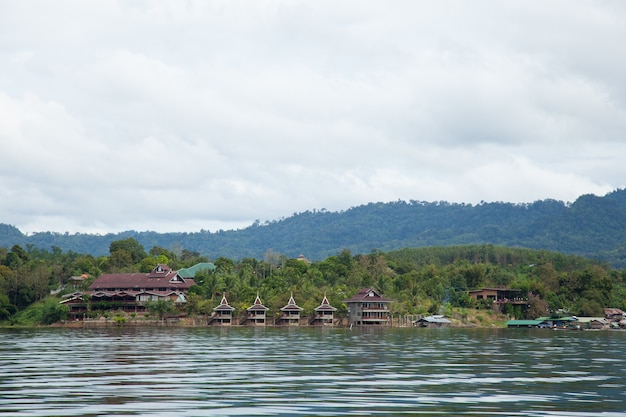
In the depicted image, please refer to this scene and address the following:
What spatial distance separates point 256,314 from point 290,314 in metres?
4.89

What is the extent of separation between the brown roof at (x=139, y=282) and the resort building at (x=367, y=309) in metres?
28.4

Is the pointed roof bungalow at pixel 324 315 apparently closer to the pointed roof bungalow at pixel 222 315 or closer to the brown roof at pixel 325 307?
the brown roof at pixel 325 307

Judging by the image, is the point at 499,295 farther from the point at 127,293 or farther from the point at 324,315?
the point at 127,293

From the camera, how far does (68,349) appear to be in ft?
162

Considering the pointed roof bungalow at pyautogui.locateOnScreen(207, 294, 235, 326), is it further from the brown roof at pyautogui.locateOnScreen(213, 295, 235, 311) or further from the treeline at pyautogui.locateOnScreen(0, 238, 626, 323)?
the treeline at pyautogui.locateOnScreen(0, 238, 626, 323)

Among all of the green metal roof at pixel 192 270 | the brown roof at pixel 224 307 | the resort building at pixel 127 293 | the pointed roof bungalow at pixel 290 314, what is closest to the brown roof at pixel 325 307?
the pointed roof bungalow at pixel 290 314

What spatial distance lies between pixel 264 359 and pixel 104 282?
87.2 meters

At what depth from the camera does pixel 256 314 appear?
375ft

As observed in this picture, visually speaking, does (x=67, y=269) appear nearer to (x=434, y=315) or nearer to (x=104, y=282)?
(x=104, y=282)

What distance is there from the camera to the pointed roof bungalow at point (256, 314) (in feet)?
372

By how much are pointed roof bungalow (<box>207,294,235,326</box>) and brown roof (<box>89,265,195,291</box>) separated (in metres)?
11.7

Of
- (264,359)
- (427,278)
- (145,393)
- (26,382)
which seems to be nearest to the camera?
(145,393)

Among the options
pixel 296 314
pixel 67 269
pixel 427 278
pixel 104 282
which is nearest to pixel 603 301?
pixel 427 278

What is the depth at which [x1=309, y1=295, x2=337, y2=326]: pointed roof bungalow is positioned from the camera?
114188 mm
